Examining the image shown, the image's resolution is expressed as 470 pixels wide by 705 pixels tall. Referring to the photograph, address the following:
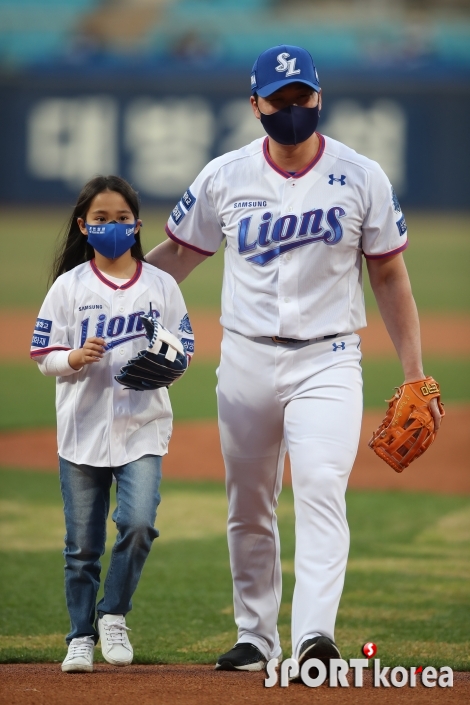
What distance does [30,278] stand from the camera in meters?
21.5

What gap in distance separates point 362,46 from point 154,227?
9.47 meters

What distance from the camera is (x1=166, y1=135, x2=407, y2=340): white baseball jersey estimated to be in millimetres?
3355

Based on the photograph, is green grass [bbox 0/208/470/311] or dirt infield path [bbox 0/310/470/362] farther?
green grass [bbox 0/208/470/311]

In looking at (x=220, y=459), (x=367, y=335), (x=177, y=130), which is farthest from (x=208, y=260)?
(x=220, y=459)

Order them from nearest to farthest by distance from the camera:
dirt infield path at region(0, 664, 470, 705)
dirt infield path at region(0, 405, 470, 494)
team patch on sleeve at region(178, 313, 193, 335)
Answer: dirt infield path at region(0, 664, 470, 705) → team patch on sleeve at region(178, 313, 193, 335) → dirt infield path at region(0, 405, 470, 494)

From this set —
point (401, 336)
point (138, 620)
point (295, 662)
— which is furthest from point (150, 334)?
point (138, 620)

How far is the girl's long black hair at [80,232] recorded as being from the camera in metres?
3.63

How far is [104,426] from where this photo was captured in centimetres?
345

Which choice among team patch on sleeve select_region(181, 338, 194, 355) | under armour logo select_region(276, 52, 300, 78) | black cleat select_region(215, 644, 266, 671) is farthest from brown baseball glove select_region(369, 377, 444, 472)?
under armour logo select_region(276, 52, 300, 78)

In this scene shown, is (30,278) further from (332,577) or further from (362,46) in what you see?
(332,577)

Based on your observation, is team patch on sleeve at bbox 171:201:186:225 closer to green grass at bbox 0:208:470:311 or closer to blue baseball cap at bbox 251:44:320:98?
blue baseball cap at bbox 251:44:320:98

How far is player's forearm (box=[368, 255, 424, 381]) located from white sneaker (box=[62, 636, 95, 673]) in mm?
1339

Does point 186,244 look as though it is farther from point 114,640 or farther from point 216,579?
point 216,579

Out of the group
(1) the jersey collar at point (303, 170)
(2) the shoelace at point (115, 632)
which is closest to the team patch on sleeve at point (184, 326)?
(1) the jersey collar at point (303, 170)
